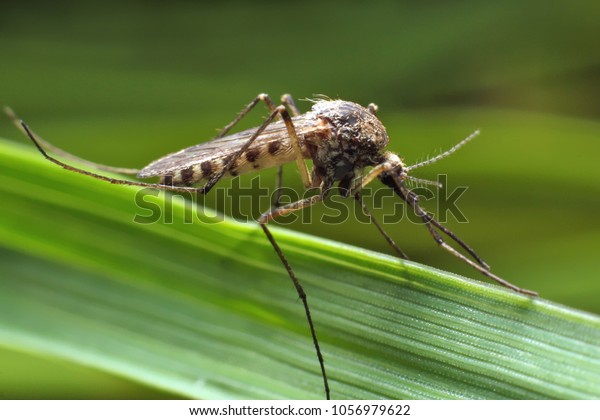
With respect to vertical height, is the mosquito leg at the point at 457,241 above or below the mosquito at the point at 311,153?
below

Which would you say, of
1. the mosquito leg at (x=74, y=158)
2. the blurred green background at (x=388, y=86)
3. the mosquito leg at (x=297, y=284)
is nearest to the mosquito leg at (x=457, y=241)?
the blurred green background at (x=388, y=86)

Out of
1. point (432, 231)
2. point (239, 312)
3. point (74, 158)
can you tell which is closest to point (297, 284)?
point (239, 312)

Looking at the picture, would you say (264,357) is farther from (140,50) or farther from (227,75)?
(140,50)

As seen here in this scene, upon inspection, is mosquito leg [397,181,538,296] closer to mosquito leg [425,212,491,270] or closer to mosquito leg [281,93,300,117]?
mosquito leg [425,212,491,270]

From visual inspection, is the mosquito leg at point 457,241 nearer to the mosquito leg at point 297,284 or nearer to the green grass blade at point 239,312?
Result: the green grass blade at point 239,312

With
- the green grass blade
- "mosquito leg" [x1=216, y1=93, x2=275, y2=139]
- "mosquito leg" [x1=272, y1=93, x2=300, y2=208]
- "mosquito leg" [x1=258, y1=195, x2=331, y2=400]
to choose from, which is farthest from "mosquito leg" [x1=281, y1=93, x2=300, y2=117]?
the green grass blade

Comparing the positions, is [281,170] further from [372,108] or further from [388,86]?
[388,86]
